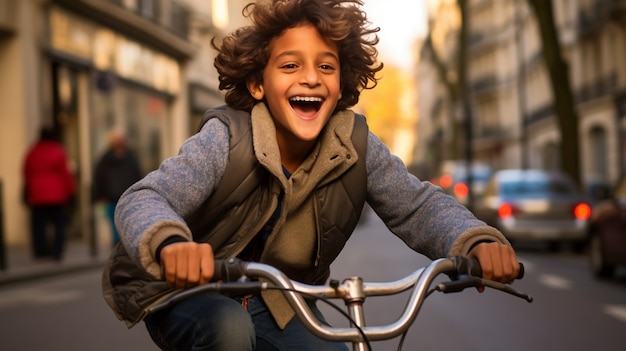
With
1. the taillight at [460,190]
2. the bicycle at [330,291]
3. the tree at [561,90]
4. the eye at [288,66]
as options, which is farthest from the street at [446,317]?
the taillight at [460,190]

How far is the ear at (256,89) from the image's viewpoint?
351cm

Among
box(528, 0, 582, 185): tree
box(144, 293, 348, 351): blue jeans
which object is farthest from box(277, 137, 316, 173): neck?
box(528, 0, 582, 185): tree

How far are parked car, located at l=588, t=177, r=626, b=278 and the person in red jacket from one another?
747 cm

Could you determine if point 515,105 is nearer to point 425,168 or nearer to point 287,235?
point 425,168

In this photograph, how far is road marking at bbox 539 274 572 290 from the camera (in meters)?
12.7

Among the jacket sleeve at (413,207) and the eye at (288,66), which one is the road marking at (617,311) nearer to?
the jacket sleeve at (413,207)

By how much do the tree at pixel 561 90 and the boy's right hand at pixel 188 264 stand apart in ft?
75.7

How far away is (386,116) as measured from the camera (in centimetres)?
9925

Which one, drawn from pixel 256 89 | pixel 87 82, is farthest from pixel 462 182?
pixel 256 89

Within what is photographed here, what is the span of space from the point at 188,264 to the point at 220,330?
32 centimetres

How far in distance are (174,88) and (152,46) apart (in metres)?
3.83

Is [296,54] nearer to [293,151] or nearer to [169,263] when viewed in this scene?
[293,151]

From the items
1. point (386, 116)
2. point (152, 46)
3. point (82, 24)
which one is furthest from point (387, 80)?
point (82, 24)

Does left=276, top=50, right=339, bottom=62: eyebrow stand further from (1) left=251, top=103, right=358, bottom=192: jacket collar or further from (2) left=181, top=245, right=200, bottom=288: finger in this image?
(2) left=181, top=245, right=200, bottom=288: finger
